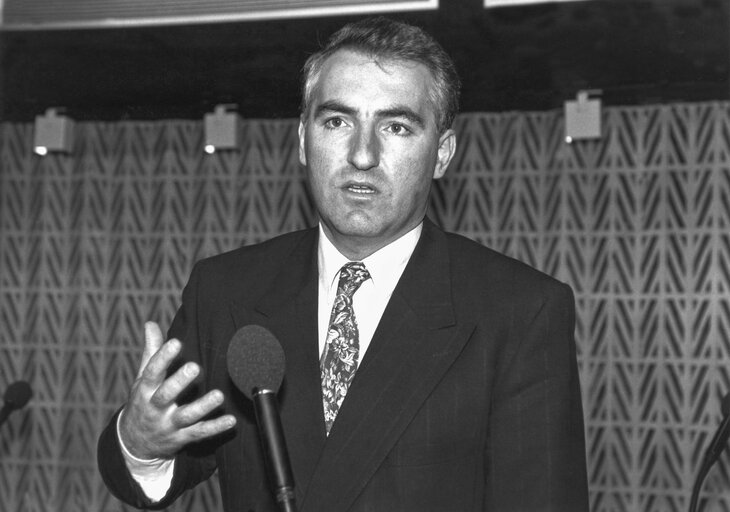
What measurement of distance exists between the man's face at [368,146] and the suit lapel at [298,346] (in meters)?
0.11

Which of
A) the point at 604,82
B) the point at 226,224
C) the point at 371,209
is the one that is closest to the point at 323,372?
the point at 371,209

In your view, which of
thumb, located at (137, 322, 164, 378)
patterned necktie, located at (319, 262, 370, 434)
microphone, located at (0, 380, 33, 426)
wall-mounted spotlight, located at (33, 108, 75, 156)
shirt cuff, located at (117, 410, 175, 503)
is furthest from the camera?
wall-mounted spotlight, located at (33, 108, 75, 156)

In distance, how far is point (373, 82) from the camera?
65.6 inches

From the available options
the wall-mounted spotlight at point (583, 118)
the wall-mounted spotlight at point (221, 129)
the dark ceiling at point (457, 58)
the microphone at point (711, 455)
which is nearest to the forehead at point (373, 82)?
the microphone at point (711, 455)

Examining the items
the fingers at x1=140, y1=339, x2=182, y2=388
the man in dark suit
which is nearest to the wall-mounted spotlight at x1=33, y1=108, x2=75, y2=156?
the man in dark suit

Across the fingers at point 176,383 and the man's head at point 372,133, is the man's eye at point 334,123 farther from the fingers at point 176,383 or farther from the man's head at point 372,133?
the fingers at point 176,383

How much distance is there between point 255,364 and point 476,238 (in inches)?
195

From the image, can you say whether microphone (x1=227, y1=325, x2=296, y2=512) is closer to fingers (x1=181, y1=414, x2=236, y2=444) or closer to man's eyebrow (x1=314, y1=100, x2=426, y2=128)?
fingers (x1=181, y1=414, x2=236, y2=444)

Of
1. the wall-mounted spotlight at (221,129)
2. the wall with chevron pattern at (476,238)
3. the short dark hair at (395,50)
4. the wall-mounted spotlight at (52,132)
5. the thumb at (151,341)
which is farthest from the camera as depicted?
the wall-mounted spotlight at (52,132)

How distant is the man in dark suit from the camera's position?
1.49m

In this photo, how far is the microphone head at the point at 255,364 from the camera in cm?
112

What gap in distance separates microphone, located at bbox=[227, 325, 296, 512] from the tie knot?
19.9 inches

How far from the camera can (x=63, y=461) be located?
6.43 m

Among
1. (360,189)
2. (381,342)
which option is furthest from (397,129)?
(381,342)
